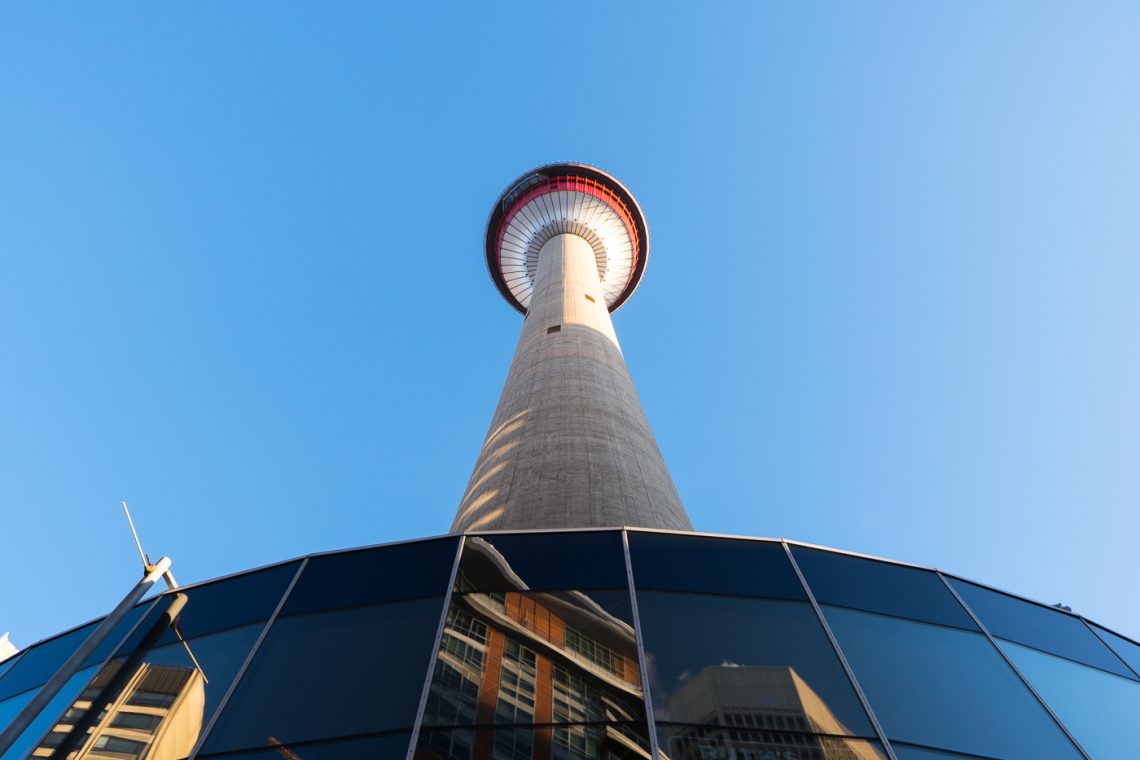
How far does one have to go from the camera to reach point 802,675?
8484 millimetres

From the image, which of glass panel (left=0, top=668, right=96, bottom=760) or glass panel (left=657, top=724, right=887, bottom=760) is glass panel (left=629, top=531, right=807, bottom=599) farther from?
glass panel (left=0, top=668, right=96, bottom=760)

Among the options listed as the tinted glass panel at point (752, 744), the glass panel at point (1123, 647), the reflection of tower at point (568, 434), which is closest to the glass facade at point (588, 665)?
the tinted glass panel at point (752, 744)

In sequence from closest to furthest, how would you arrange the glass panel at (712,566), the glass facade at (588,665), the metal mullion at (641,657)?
1. the metal mullion at (641,657)
2. the glass facade at (588,665)
3. the glass panel at (712,566)

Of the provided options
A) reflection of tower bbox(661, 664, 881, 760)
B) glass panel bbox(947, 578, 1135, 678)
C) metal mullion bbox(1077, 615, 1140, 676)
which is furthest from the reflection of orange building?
metal mullion bbox(1077, 615, 1140, 676)

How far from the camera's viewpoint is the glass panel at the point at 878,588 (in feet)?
33.3

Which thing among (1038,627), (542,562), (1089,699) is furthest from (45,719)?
(1038,627)

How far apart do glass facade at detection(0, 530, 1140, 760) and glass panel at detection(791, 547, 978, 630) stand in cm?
4

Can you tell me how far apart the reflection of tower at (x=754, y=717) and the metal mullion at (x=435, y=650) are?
250 centimetres

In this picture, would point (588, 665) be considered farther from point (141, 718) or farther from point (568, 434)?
point (568, 434)

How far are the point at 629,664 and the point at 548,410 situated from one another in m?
12.4

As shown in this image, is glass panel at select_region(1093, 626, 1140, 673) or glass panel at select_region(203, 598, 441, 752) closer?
glass panel at select_region(203, 598, 441, 752)

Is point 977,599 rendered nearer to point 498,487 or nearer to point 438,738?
point 438,738

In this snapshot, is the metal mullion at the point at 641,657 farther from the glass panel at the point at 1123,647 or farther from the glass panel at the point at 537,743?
the glass panel at the point at 1123,647

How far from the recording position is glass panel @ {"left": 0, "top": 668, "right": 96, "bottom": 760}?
30.5 ft
